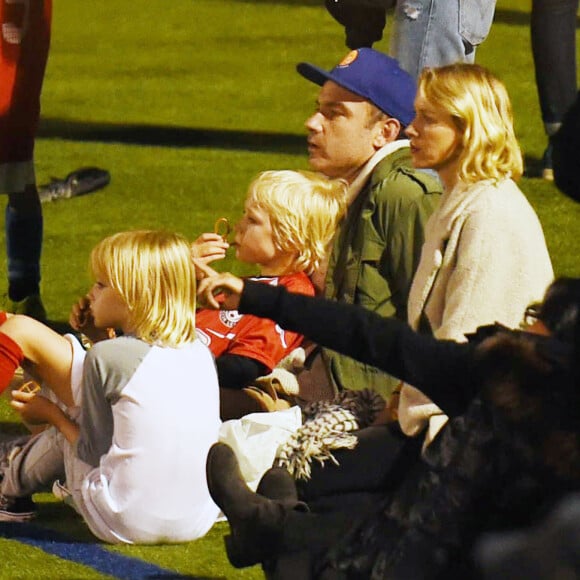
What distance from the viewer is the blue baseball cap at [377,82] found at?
5.73m

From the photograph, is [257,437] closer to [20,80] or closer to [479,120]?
[479,120]

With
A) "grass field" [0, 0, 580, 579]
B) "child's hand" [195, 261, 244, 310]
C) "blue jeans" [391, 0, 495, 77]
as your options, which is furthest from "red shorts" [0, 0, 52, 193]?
"child's hand" [195, 261, 244, 310]

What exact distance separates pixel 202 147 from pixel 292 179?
5369 mm

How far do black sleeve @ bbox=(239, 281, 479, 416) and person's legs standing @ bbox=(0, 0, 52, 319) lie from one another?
A: 3.75 meters

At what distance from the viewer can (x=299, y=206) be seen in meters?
5.54

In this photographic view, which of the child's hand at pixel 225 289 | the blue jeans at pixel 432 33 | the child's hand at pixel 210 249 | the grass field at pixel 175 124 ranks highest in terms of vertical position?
the child's hand at pixel 225 289

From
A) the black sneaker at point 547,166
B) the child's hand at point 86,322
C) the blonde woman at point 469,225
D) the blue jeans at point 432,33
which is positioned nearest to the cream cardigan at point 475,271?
the blonde woman at point 469,225

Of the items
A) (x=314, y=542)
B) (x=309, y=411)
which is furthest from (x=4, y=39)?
(x=314, y=542)

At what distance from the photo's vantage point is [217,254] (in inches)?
208

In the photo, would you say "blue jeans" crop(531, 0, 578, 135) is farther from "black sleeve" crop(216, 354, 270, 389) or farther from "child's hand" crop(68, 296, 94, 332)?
"child's hand" crop(68, 296, 94, 332)

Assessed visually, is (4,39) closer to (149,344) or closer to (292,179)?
(292,179)

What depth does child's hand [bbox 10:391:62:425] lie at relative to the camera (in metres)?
5.07

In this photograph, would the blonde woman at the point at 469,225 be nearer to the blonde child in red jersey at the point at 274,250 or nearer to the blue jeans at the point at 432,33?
the blonde child in red jersey at the point at 274,250

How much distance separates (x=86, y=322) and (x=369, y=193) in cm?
92
